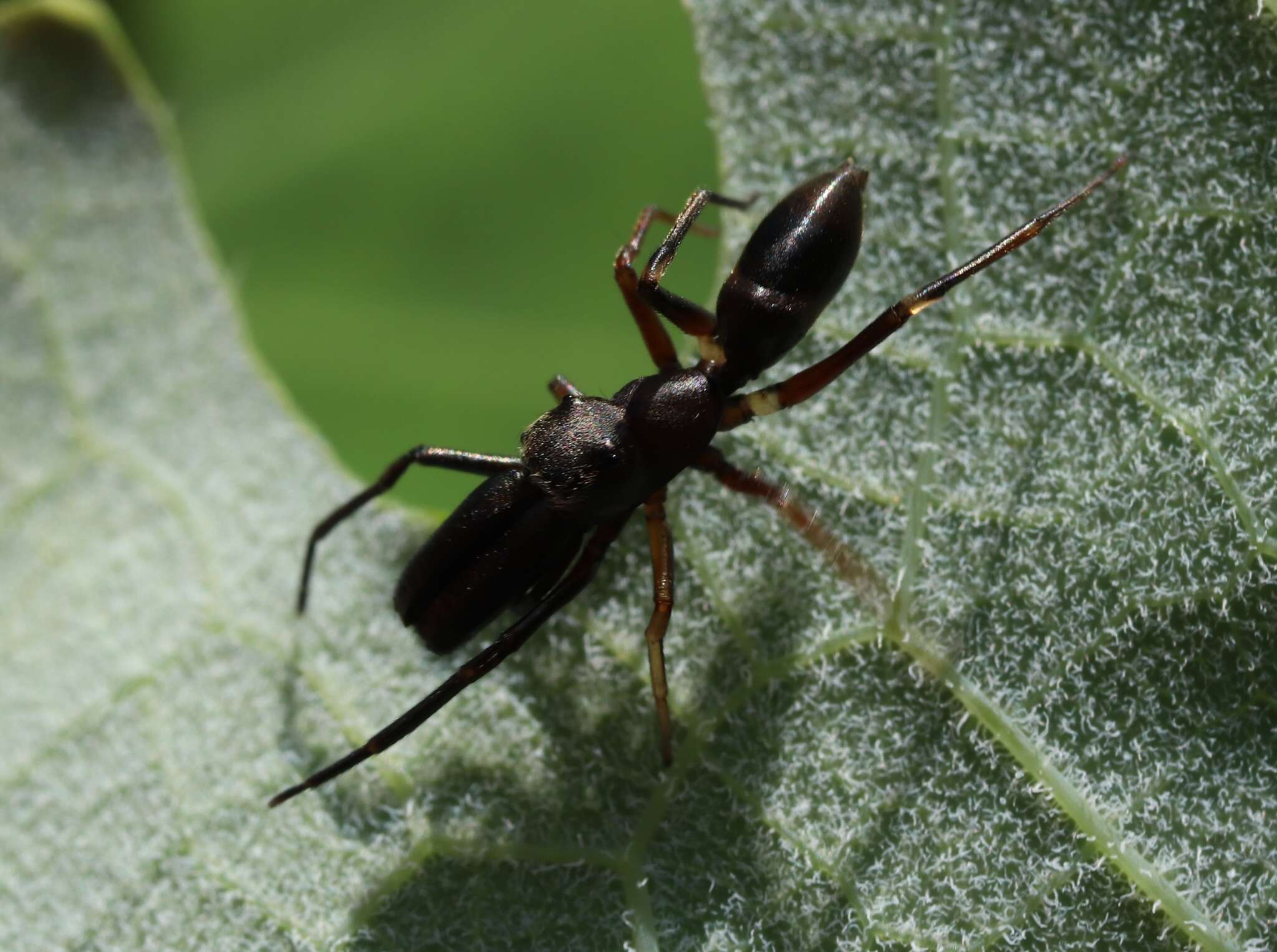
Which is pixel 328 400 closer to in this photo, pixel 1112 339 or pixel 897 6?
pixel 897 6

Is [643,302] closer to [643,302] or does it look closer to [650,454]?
[643,302]

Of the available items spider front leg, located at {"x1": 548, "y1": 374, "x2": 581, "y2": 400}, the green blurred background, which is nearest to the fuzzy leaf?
spider front leg, located at {"x1": 548, "y1": 374, "x2": 581, "y2": 400}

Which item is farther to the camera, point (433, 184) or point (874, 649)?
point (433, 184)

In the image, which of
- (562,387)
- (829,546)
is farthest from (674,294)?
(829,546)

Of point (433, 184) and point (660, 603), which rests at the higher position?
point (433, 184)

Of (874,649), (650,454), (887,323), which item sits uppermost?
(887,323)

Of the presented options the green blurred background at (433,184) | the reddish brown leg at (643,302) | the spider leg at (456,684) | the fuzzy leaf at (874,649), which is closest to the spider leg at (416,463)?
the fuzzy leaf at (874,649)

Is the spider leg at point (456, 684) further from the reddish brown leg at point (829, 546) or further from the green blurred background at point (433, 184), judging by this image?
the green blurred background at point (433, 184)
